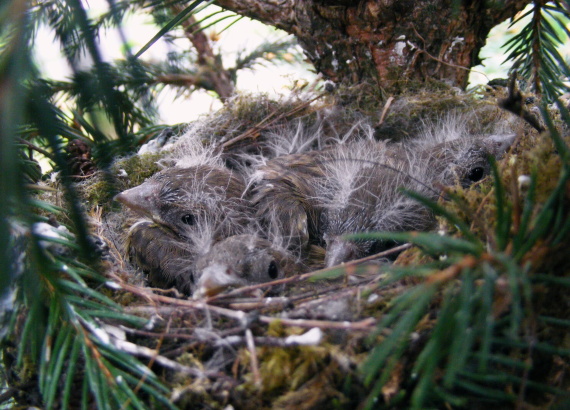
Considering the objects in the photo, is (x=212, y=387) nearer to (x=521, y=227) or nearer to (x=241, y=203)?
(x=521, y=227)

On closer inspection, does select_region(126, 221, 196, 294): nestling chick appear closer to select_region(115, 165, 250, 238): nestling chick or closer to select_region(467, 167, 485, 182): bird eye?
select_region(115, 165, 250, 238): nestling chick

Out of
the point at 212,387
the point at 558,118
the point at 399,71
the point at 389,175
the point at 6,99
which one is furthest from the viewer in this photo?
the point at 399,71

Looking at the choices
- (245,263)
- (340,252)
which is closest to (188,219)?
(245,263)

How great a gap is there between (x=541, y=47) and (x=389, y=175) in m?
0.58

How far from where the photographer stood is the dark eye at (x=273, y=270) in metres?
1.26

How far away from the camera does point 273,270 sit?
4.18 ft

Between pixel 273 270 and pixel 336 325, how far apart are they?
0.58 metres

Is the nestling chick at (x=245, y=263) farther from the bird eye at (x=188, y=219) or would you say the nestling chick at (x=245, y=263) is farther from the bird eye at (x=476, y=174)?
the bird eye at (x=476, y=174)

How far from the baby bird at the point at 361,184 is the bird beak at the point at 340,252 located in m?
0.04

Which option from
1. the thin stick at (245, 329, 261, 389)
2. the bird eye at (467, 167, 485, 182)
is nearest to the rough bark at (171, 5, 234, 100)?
the bird eye at (467, 167, 485, 182)

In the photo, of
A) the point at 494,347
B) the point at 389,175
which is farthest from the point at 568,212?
the point at 389,175

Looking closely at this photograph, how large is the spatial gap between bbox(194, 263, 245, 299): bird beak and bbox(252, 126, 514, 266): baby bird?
359mm

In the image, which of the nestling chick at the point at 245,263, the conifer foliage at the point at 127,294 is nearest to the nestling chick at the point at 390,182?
the nestling chick at the point at 245,263

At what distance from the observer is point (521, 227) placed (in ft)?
1.81
